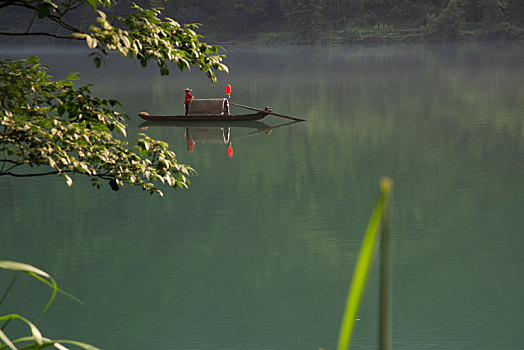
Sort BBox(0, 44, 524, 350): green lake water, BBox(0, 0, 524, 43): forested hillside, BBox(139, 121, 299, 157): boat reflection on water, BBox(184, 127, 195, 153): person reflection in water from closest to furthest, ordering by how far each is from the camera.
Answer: BBox(0, 44, 524, 350): green lake water → BBox(184, 127, 195, 153): person reflection in water → BBox(139, 121, 299, 157): boat reflection on water → BBox(0, 0, 524, 43): forested hillside

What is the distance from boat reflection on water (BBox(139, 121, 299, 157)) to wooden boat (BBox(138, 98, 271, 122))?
5.6 inches

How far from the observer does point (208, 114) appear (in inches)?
755

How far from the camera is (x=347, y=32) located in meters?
56.2

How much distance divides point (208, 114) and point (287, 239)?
10.5 m

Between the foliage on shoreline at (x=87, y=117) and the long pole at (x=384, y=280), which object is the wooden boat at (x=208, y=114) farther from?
the long pole at (x=384, y=280)

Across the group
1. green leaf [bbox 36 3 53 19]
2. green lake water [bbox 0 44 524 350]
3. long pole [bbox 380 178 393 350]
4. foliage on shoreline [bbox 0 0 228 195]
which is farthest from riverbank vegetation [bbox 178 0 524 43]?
long pole [bbox 380 178 393 350]

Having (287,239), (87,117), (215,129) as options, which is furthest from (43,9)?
(215,129)

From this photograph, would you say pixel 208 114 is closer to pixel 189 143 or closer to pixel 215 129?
pixel 215 129

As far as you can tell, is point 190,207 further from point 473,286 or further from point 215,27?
point 215,27

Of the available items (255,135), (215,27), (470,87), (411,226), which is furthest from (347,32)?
(411,226)

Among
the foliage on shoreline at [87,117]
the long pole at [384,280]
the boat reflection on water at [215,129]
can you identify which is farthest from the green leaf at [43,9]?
the boat reflection on water at [215,129]

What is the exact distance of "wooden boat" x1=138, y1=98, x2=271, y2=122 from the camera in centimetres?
1881

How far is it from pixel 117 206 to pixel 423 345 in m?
5.64

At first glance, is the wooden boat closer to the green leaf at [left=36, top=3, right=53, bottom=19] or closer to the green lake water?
the green lake water
